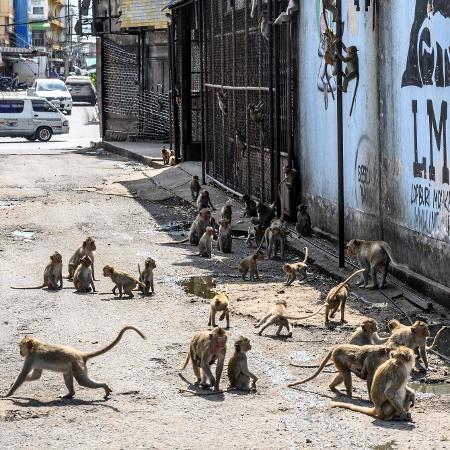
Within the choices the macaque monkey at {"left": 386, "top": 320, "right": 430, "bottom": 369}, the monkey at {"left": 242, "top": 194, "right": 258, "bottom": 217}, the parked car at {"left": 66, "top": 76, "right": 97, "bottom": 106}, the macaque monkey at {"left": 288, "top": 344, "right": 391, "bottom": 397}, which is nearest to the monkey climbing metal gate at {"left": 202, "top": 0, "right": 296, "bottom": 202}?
the monkey at {"left": 242, "top": 194, "right": 258, "bottom": 217}

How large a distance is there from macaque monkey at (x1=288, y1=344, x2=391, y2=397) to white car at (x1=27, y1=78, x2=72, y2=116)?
57.5 m

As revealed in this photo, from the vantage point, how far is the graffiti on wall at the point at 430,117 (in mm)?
13531

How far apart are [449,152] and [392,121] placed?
223cm

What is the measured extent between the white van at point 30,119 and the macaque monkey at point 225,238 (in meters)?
31.5

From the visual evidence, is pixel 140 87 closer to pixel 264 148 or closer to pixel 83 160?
pixel 83 160

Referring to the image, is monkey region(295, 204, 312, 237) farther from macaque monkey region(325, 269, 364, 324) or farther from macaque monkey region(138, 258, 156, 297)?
macaque monkey region(325, 269, 364, 324)

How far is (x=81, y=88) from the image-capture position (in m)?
83.7

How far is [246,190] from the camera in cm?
2473

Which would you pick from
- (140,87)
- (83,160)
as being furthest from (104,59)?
(83,160)

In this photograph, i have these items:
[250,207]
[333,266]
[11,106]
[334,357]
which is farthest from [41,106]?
[334,357]

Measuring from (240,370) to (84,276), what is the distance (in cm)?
549

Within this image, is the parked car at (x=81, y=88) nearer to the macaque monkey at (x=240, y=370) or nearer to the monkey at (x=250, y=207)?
the monkey at (x=250, y=207)

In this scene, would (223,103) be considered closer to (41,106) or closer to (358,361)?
(358,361)

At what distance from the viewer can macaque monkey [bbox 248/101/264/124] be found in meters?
22.4
